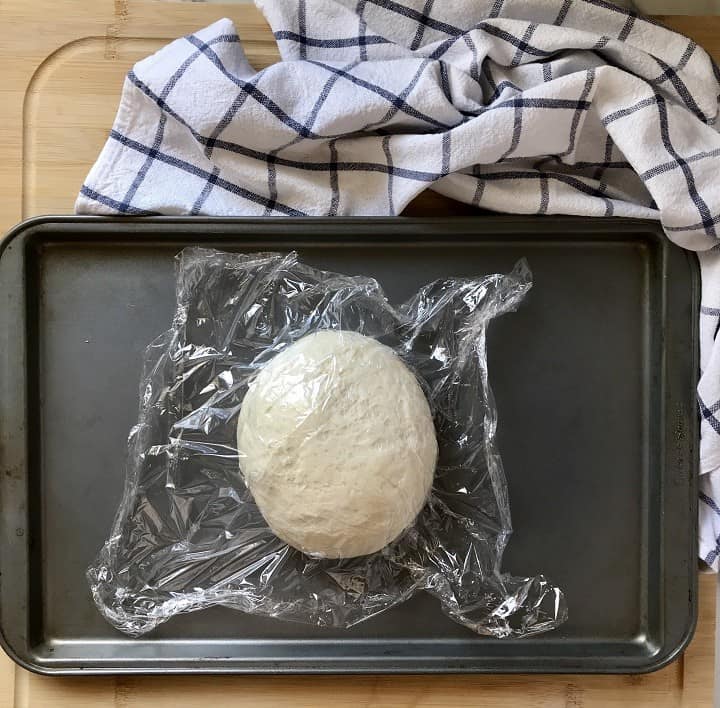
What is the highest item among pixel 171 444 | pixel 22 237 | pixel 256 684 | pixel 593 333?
pixel 22 237

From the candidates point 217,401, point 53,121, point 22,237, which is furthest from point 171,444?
point 53,121

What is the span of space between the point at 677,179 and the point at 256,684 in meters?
0.69

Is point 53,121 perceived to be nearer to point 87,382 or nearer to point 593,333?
point 87,382

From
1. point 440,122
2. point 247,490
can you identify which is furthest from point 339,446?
point 440,122


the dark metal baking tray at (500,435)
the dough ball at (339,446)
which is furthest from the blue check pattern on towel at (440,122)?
the dough ball at (339,446)

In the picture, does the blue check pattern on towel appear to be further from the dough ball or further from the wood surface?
the dough ball

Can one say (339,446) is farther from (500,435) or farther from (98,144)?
(98,144)

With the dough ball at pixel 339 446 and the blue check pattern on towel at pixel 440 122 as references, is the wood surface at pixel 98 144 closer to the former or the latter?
the blue check pattern on towel at pixel 440 122

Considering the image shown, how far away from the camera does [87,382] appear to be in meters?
0.74

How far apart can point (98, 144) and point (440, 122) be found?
14.6 inches

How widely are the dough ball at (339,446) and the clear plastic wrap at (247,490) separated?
0.18 ft

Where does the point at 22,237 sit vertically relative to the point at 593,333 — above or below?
above

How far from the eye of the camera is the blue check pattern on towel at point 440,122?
0.68 metres

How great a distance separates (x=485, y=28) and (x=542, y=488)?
0.48 m
